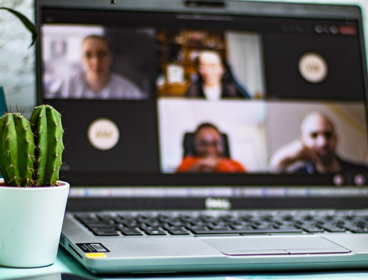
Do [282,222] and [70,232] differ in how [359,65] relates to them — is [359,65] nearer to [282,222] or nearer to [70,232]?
[282,222]

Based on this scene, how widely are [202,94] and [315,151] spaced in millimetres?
235

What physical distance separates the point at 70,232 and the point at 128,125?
28 cm

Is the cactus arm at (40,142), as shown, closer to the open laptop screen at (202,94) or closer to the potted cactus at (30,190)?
the potted cactus at (30,190)

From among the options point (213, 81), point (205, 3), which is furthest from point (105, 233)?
point (205, 3)

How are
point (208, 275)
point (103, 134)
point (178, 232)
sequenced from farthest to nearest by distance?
point (103, 134)
point (178, 232)
point (208, 275)

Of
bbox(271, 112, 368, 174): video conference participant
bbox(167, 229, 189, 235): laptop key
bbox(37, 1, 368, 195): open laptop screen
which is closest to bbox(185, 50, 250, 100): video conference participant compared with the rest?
bbox(37, 1, 368, 195): open laptop screen

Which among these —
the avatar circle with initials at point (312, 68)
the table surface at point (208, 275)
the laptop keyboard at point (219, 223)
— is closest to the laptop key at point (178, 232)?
the laptop keyboard at point (219, 223)

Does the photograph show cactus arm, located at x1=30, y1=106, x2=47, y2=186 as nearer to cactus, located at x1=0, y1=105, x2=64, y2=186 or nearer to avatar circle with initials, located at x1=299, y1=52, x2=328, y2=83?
cactus, located at x1=0, y1=105, x2=64, y2=186

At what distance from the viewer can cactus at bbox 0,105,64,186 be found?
1.62 feet

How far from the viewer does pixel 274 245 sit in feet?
1.75

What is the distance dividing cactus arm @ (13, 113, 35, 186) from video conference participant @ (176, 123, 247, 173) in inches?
14.4

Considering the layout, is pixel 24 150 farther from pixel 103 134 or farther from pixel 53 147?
pixel 103 134

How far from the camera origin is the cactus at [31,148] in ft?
1.62

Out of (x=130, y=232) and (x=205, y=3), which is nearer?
(x=130, y=232)
